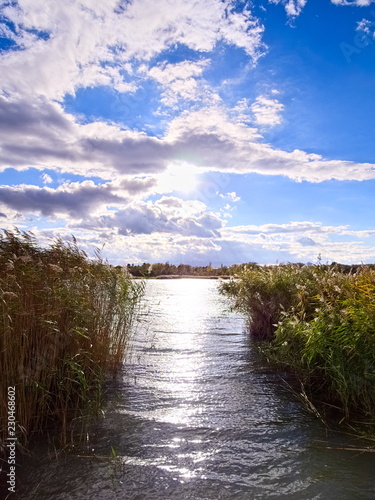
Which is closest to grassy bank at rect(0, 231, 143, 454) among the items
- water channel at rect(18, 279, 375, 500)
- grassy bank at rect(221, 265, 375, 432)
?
water channel at rect(18, 279, 375, 500)

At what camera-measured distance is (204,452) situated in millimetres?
6332

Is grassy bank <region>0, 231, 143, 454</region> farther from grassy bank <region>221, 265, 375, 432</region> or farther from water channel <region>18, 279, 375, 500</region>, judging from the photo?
grassy bank <region>221, 265, 375, 432</region>

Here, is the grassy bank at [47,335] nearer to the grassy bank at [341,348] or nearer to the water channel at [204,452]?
the water channel at [204,452]

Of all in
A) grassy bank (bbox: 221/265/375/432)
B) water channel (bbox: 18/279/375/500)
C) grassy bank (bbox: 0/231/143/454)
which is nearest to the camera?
water channel (bbox: 18/279/375/500)

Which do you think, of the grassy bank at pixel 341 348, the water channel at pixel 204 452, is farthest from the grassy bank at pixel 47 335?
the grassy bank at pixel 341 348

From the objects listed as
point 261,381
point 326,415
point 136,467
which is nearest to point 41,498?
point 136,467

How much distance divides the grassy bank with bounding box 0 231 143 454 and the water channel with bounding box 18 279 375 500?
74 centimetres

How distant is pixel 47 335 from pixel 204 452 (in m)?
3.32

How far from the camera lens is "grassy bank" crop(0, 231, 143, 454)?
251 inches

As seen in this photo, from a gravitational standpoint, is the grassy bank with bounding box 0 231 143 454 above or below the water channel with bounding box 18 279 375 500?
above

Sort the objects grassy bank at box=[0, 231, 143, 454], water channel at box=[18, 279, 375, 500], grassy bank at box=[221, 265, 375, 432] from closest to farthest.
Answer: water channel at box=[18, 279, 375, 500] → grassy bank at box=[0, 231, 143, 454] → grassy bank at box=[221, 265, 375, 432]

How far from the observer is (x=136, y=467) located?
582 centimetres

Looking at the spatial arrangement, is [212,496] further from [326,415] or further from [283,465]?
[326,415]

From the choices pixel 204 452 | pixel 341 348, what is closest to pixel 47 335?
pixel 204 452
